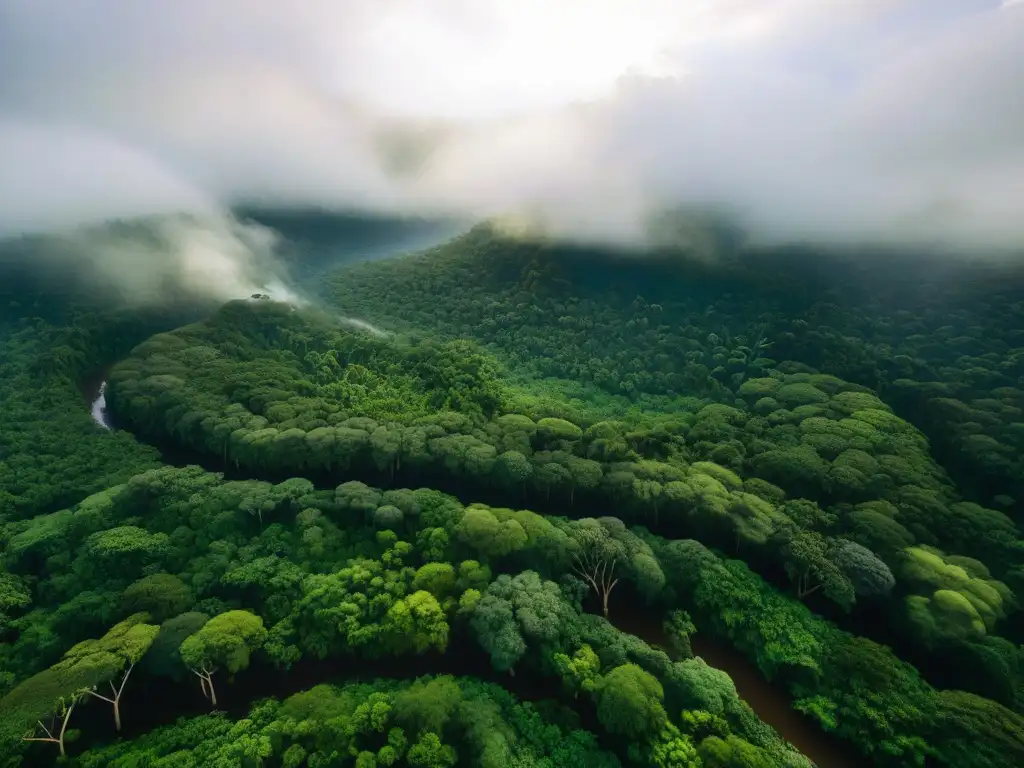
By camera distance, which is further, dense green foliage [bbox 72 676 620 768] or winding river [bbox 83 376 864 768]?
winding river [bbox 83 376 864 768]

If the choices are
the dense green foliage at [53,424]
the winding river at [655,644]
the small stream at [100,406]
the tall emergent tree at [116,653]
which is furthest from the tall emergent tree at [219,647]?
the small stream at [100,406]

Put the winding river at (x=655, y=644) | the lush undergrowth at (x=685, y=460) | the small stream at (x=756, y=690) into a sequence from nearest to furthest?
the small stream at (x=756, y=690), the winding river at (x=655, y=644), the lush undergrowth at (x=685, y=460)

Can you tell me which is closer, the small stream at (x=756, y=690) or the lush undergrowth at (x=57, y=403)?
the small stream at (x=756, y=690)

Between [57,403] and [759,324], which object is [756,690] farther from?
[57,403]

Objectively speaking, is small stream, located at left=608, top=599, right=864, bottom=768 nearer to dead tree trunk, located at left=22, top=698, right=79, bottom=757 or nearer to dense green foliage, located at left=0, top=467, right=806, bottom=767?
dense green foliage, located at left=0, top=467, right=806, bottom=767

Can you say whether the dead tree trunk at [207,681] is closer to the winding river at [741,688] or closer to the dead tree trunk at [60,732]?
the winding river at [741,688]

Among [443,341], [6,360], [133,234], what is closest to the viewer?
[6,360]

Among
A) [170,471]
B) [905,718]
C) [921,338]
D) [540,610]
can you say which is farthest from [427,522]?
[921,338]

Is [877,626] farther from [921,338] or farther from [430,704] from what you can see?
[921,338]

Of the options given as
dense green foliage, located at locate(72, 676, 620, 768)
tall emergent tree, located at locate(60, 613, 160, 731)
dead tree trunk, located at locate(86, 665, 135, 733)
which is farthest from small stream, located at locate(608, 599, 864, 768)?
dead tree trunk, located at locate(86, 665, 135, 733)
